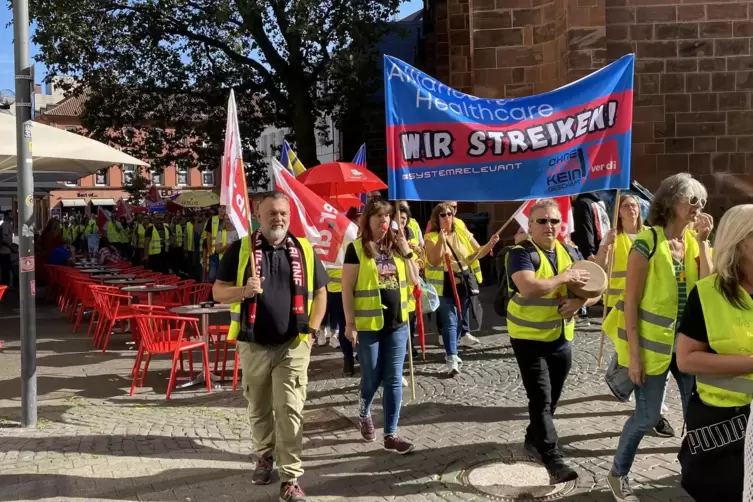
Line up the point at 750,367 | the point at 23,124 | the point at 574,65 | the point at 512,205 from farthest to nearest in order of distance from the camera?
1. the point at 512,205
2. the point at 574,65
3. the point at 23,124
4. the point at 750,367

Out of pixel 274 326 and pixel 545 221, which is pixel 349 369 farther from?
pixel 545 221

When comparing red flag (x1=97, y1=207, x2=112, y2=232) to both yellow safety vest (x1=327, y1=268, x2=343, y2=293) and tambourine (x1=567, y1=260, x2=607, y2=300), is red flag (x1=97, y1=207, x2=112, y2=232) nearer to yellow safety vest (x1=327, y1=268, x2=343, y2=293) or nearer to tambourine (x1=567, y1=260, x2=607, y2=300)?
yellow safety vest (x1=327, y1=268, x2=343, y2=293)

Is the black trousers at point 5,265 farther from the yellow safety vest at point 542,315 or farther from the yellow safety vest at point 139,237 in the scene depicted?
the yellow safety vest at point 542,315

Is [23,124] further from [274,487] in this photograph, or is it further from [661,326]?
[661,326]

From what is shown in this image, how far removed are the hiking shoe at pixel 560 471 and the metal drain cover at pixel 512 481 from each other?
8 cm

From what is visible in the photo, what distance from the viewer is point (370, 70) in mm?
19391

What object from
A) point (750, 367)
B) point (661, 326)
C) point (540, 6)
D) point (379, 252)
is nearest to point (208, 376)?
point (379, 252)

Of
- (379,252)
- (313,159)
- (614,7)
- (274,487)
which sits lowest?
(274,487)

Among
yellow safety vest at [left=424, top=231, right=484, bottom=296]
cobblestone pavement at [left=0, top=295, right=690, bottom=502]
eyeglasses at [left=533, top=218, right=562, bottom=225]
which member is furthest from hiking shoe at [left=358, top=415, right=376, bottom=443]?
yellow safety vest at [left=424, top=231, right=484, bottom=296]

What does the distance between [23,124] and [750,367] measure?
5442 mm

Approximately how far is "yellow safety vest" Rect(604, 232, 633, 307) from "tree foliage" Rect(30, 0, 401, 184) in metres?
13.4

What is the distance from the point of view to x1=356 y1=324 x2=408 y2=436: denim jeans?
526 centimetres

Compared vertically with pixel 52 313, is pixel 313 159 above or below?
above

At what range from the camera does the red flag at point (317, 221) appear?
6453 millimetres
